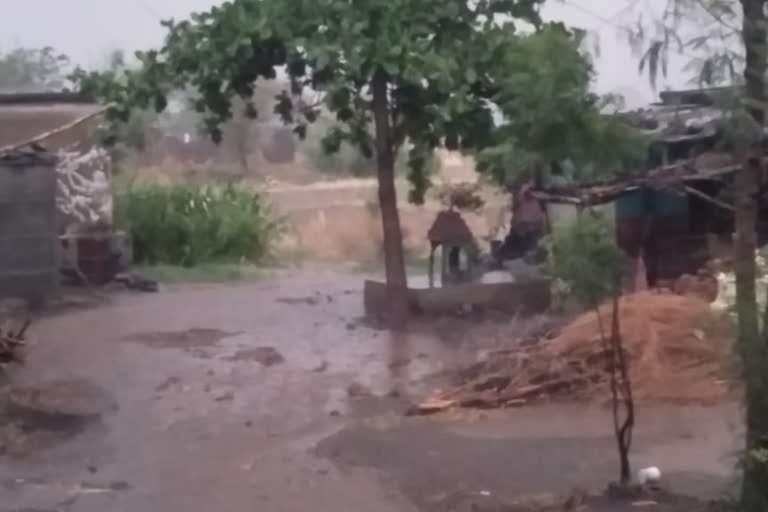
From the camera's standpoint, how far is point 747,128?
689 centimetres

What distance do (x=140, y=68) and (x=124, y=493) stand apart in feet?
28.4

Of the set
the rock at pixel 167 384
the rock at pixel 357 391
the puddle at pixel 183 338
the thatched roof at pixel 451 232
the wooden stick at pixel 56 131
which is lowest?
the puddle at pixel 183 338

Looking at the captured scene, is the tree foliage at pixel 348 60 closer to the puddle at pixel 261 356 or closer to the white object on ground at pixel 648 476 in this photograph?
the puddle at pixel 261 356

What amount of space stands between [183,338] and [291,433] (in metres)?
5.15

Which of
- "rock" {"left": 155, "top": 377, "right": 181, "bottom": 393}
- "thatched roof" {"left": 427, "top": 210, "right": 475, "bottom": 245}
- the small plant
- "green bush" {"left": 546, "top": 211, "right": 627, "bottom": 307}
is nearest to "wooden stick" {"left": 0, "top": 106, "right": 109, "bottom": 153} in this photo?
"rock" {"left": 155, "top": 377, "right": 181, "bottom": 393}

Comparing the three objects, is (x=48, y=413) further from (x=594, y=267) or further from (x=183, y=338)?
(x=594, y=267)

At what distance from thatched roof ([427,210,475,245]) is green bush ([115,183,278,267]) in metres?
7.22

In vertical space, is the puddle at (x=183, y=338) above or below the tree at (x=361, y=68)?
below

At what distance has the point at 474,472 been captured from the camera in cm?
924

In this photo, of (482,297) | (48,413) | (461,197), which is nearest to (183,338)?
(482,297)

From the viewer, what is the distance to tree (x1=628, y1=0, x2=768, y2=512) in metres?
6.88

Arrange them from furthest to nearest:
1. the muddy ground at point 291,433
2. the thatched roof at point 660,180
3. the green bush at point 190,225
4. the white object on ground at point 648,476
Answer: the green bush at point 190,225 < the muddy ground at point 291,433 < the white object on ground at point 648,476 < the thatched roof at point 660,180

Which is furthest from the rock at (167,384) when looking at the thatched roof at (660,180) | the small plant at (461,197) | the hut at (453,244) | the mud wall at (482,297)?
the small plant at (461,197)

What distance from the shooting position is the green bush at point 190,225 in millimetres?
24656
